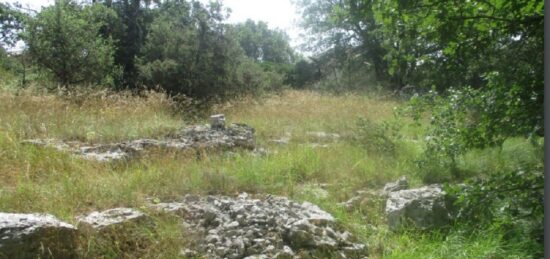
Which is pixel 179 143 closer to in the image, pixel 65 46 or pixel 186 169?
pixel 186 169

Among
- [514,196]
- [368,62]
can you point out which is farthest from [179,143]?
[368,62]

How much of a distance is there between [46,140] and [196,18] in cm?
617

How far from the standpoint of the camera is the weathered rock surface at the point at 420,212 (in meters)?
2.95

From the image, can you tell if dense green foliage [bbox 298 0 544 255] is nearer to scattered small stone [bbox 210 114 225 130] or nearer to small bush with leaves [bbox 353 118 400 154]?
small bush with leaves [bbox 353 118 400 154]

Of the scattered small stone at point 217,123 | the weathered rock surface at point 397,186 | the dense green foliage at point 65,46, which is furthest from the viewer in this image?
the dense green foliage at point 65,46

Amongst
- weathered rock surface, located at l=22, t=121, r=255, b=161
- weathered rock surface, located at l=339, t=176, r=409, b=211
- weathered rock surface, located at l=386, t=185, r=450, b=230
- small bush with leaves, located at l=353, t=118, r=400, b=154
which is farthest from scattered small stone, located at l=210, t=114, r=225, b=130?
weathered rock surface, located at l=386, t=185, r=450, b=230

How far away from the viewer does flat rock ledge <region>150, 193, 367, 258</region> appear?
245cm

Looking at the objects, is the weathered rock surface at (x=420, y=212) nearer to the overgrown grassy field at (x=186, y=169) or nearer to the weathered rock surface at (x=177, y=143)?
the overgrown grassy field at (x=186, y=169)

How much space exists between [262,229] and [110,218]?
919mm

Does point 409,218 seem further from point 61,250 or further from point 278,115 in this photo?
point 278,115

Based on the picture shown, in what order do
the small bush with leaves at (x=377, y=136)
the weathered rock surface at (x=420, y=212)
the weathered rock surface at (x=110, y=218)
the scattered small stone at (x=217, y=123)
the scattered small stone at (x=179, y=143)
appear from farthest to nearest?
the scattered small stone at (x=217, y=123)
the small bush with leaves at (x=377, y=136)
the scattered small stone at (x=179, y=143)
the weathered rock surface at (x=420, y=212)
the weathered rock surface at (x=110, y=218)

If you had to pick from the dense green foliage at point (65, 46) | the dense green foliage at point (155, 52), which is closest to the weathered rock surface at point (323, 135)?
the dense green foliage at point (155, 52)

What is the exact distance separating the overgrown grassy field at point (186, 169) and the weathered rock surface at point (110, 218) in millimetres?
91

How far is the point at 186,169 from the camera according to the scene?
3.73m
